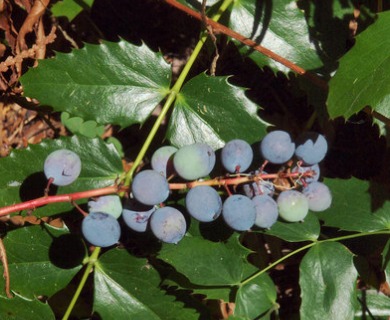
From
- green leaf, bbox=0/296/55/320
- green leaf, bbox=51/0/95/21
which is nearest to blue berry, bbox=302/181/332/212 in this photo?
green leaf, bbox=0/296/55/320

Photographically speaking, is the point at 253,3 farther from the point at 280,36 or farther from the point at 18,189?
the point at 18,189

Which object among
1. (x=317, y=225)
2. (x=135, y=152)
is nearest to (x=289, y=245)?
(x=317, y=225)

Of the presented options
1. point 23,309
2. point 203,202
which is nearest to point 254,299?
point 203,202

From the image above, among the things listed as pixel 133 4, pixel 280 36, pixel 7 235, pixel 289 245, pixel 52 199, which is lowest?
pixel 7 235

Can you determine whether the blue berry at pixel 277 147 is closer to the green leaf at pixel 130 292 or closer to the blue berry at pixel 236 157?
the blue berry at pixel 236 157

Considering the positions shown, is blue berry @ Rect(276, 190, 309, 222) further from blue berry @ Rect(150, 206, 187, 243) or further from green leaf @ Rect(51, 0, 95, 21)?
green leaf @ Rect(51, 0, 95, 21)

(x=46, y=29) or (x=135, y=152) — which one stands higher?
(x=46, y=29)

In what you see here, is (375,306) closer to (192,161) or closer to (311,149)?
(311,149)

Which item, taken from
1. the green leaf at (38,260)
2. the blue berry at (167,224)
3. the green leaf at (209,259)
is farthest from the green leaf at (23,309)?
the blue berry at (167,224)
